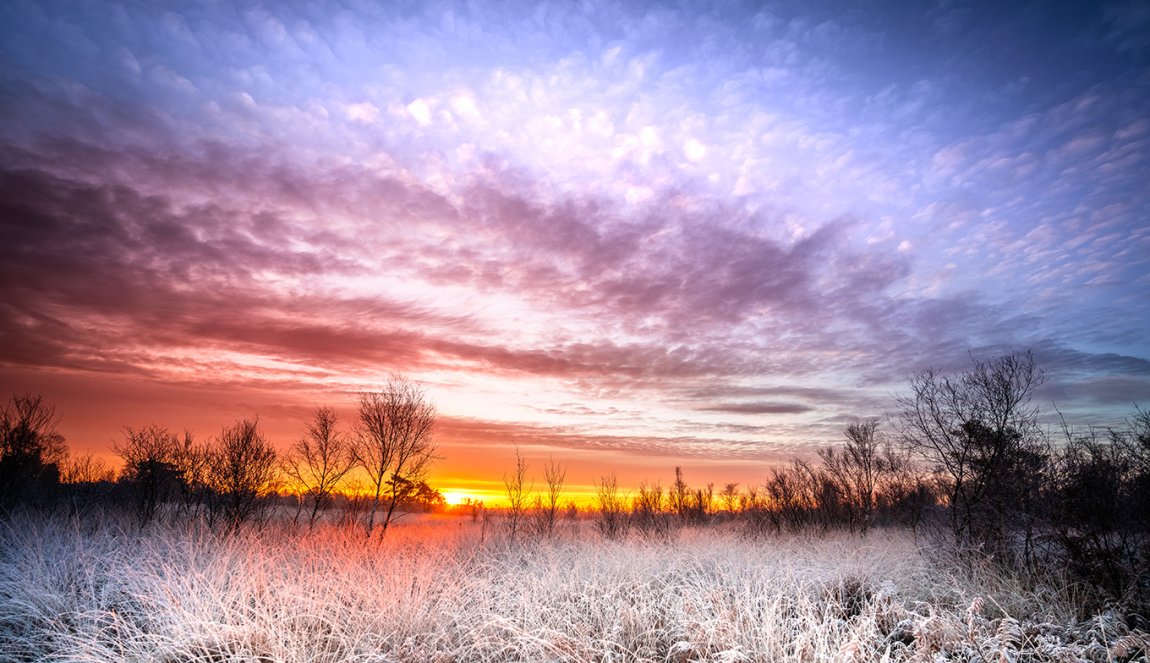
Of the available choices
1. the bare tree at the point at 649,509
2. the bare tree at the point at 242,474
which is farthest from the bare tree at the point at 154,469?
the bare tree at the point at 649,509

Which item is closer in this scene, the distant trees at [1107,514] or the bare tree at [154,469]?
the distant trees at [1107,514]

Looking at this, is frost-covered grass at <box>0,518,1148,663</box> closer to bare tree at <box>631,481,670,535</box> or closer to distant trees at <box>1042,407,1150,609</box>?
distant trees at <box>1042,407,1150,609</box>

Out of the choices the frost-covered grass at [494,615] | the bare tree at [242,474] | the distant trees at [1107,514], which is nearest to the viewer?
the frost-covered grass at [494,615]

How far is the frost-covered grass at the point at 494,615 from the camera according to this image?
19.5 feet

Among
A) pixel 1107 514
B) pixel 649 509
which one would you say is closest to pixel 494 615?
pixel 1107 514

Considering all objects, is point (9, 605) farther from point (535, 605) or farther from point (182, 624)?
point (535, 605)

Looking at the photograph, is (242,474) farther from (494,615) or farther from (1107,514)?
(1107,514)

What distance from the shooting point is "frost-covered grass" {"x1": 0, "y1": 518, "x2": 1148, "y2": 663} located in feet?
19.5

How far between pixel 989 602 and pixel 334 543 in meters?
13.1

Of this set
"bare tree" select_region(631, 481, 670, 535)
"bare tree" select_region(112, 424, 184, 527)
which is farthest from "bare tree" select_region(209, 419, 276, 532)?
"bare tree" select_region(631, 481, 670, 535)

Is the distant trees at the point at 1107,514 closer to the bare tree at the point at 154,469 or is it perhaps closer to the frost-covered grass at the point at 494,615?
the frost-covered grass at the point at 494,615

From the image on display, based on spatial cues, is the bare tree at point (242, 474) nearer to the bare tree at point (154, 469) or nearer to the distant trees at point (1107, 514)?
the bare tree at point (154, 469)

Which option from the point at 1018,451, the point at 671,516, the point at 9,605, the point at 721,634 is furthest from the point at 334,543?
the point at 671,516

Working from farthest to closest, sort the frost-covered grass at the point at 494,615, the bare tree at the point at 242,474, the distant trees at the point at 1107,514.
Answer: the bare tree at the point at 242,474 → the distant trees at the point at 1107,514 → the frost-covered grass at the point at 494,615
